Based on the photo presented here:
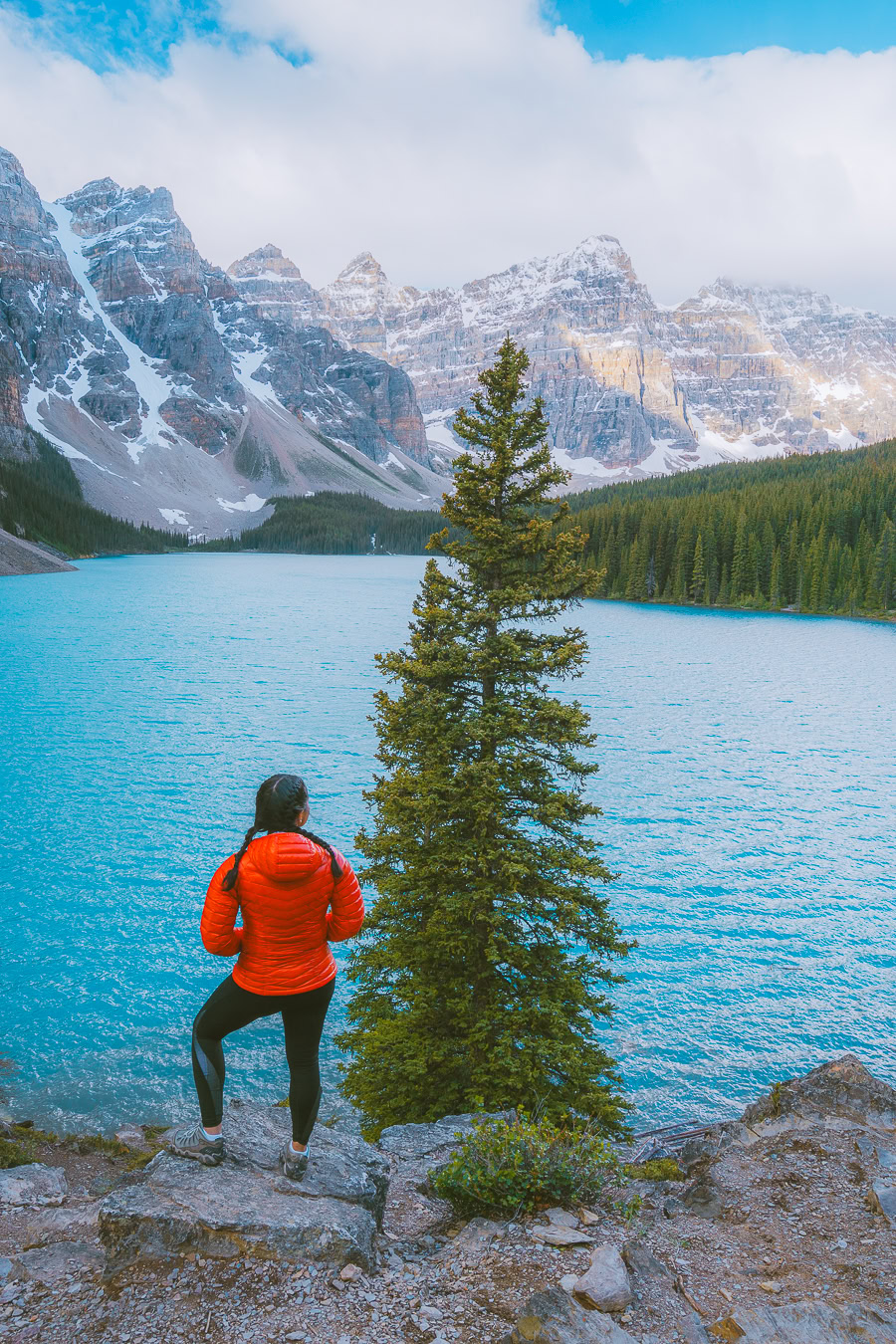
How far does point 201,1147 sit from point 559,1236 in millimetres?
3040

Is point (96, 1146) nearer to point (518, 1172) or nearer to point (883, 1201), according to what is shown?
point (518, 1172)

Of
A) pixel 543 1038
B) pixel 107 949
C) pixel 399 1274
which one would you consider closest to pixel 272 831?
pixel 399 1274

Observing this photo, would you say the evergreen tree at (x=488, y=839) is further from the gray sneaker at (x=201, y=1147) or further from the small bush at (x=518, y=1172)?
the gray sneaker at (x=201, y=1147)

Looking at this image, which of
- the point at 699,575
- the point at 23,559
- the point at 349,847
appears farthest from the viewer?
the point at 699,575

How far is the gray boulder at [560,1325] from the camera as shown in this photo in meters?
4.82

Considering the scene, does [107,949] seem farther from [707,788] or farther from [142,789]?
[707,788]

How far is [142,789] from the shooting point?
98.0 feet

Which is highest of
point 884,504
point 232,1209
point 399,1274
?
point 884,504

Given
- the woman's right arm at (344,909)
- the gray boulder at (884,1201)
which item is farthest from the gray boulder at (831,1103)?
the woman's right arm at (344,909)

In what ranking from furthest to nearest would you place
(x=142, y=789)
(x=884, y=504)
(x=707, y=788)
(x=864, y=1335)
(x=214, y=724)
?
(x=884, y=504)
(x=214, y=724)
(x=707, y=788)
(x=142, y=789)
(x=864, y=1335)

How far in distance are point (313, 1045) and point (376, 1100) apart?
6222 millimetres

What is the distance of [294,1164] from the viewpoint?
6.24 m

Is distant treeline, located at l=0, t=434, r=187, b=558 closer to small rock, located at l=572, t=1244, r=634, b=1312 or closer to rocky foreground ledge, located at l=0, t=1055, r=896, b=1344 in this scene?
rocky foreground ledge, located at l=0, t=1055, r=896, b=1344

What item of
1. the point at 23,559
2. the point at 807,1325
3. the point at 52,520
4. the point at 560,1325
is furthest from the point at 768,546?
the point at 52,520
